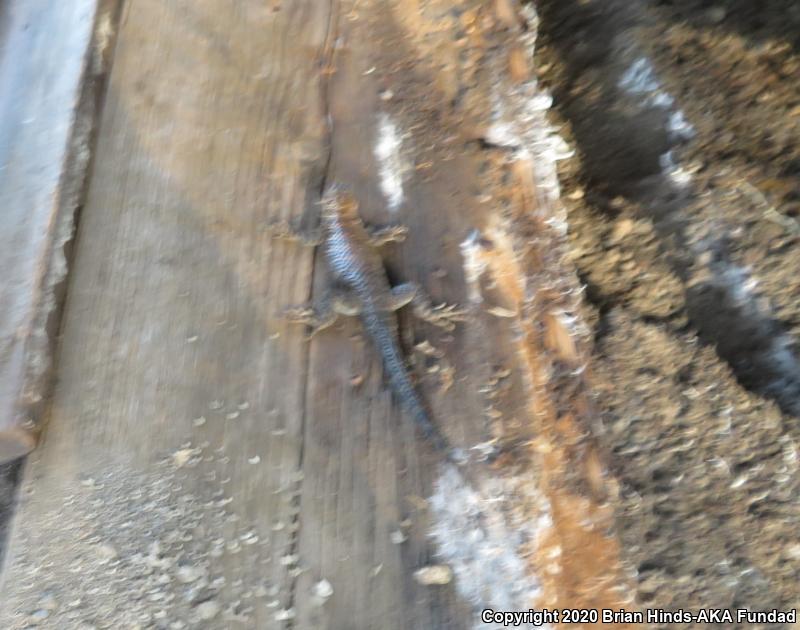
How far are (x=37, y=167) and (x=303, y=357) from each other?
2.36 feet

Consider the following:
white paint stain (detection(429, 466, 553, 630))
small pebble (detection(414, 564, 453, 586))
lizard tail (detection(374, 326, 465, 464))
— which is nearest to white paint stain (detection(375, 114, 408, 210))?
lizard tail (detection(374, 326, 465, 464))

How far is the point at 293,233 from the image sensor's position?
1.50m

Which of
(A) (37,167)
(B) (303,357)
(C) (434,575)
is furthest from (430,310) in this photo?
(A) (37,167)

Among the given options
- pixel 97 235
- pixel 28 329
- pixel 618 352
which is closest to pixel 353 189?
pixel 97 235

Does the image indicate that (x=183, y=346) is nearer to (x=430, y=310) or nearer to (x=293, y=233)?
(x=293, y=233)

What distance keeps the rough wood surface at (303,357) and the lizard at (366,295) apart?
0.03 metres

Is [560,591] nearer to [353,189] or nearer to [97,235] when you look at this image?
[353,189]

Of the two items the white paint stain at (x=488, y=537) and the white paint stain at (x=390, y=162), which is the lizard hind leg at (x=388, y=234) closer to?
the white paint stain at (x=390, y=162)

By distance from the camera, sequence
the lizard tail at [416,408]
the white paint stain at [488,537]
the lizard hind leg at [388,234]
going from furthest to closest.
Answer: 1. the lizard hind leg at [388,234]
2. the lizard tail at [416,408]
3. the white paint stain at [488,537]

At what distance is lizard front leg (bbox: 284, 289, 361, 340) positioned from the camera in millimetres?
1379

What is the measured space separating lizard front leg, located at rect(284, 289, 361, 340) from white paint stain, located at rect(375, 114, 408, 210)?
0.77ft

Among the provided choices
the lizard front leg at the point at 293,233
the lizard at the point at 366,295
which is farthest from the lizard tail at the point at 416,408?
the lizard front leg at the point at 293,233

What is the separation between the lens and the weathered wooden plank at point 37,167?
1.27m

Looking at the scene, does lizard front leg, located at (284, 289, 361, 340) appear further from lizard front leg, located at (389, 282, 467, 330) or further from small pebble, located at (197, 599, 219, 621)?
small pebble, located at (197, 599, 219, 621)
